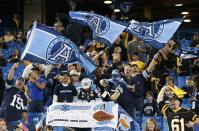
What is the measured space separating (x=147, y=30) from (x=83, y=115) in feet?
11.8

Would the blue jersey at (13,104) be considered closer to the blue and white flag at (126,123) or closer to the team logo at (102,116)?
the team logo at (102,116)

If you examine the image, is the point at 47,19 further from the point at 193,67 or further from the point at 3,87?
the point at 3,87

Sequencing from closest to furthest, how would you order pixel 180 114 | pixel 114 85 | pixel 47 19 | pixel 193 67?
pixel 180 114 < pixel 114 85 < pixel 193 67 < pixel 47 19

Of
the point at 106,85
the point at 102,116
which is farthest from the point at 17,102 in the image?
the point at 102,116

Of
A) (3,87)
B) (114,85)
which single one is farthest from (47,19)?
(114,85)

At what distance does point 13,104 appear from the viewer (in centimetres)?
1227

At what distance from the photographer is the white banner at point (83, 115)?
1105 cm

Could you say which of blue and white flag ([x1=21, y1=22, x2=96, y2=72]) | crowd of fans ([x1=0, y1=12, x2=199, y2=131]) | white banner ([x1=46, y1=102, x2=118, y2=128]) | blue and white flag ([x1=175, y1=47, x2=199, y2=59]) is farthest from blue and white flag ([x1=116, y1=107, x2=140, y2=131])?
blue and white flag ([x1=175, y1=47, x2=199, y2=59])

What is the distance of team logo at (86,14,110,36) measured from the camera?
45.7 ft

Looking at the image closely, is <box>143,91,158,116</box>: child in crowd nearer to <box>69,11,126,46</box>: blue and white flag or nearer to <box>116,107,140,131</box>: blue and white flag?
<box>116,107,140,131</box>: blue and white flag

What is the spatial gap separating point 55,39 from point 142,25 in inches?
109

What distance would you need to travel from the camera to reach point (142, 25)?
556 inches

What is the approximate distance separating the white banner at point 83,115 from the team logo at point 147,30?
10.7 ft

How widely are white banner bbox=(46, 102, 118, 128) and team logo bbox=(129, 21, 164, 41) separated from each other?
10.7 ft
